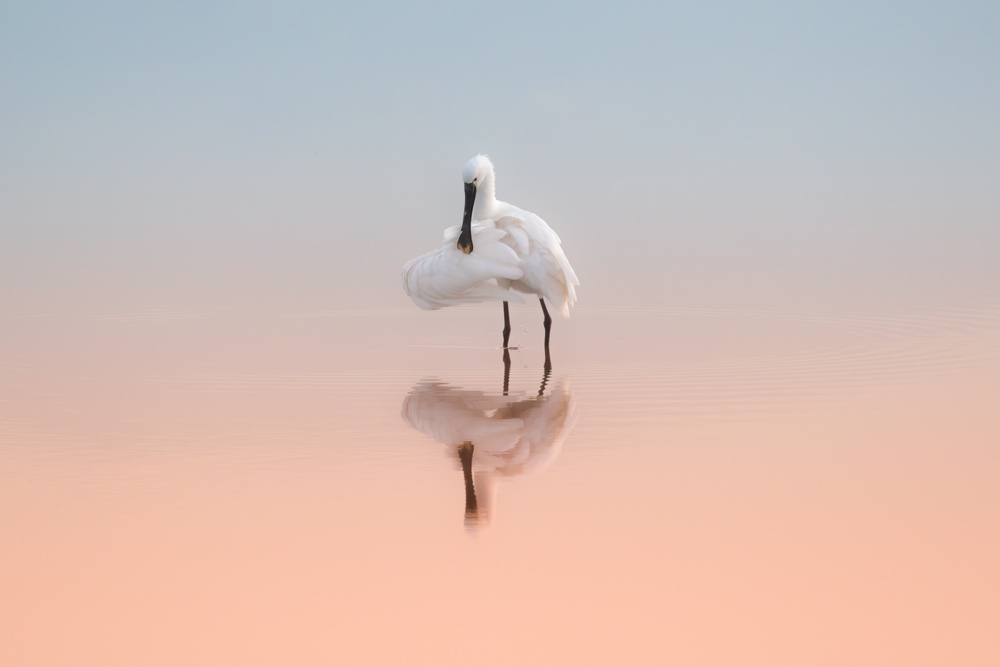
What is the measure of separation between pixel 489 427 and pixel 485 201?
350cm

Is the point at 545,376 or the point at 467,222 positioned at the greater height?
the point at 467,222

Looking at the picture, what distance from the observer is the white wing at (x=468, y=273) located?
27.9 ft

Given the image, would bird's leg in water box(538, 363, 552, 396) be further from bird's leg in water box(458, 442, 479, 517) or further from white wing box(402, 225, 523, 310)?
bird's leg in water box(458, 442, 479, 517)

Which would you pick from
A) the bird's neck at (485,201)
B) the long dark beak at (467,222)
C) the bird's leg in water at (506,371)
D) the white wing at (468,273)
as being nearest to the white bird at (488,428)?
the bird's leg in water at (506,371)

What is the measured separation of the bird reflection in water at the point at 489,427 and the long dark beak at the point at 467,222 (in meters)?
1.29

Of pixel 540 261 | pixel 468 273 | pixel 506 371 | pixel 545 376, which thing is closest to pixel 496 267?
pixel 468 273

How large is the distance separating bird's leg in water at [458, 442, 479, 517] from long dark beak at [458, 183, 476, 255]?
2.97 meters

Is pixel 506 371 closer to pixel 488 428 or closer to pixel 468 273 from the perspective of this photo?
pixel 468 273

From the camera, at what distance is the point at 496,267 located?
850 centimetres

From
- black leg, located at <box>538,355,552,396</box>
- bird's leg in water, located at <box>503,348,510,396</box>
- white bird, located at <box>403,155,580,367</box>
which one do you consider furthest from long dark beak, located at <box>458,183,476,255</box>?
black leg, located at <box>538,355,552,396</box>

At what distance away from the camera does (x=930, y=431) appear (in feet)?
20.2

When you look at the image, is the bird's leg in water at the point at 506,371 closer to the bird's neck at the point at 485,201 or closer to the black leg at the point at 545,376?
the black leg at the point at 545,376

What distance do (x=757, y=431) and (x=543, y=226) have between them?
3170 mm

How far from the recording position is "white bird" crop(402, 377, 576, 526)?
17.5ft
